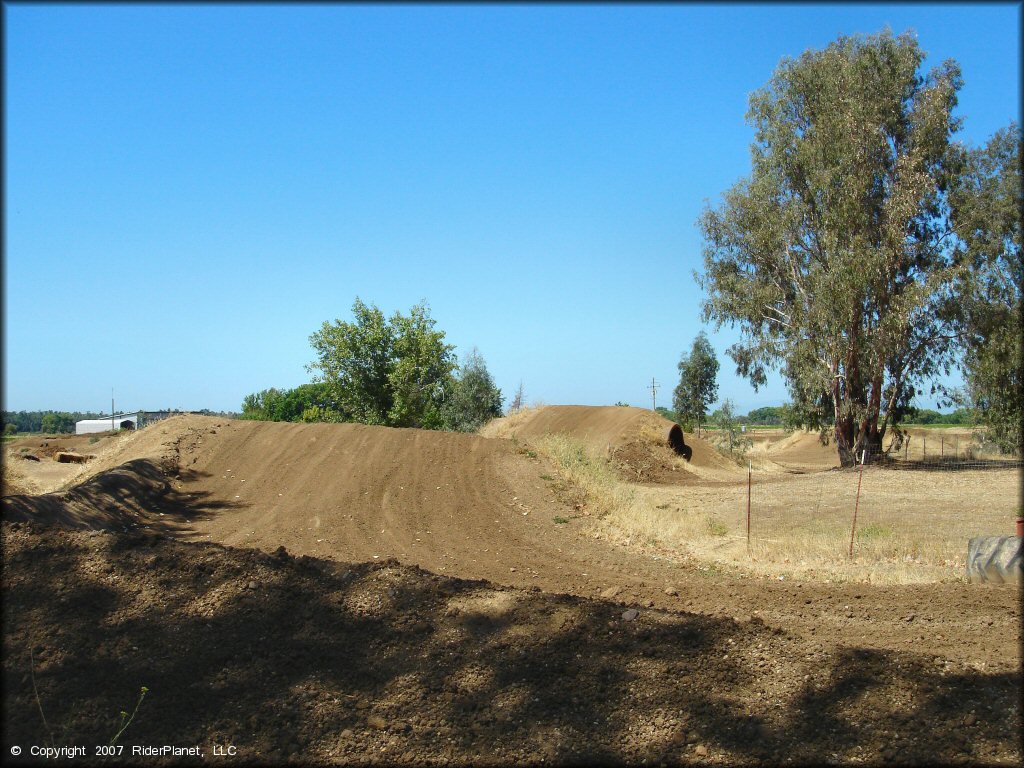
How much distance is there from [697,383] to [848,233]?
2870 centimetres

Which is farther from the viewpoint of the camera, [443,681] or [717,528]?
[717,528]

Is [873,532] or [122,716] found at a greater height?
[122,716]

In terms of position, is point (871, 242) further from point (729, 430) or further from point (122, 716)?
point (122, 716)

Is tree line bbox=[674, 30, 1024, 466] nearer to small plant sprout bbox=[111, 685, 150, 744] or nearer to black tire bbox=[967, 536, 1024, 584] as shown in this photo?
black tire bbox=[967, 536, 1024, 584]

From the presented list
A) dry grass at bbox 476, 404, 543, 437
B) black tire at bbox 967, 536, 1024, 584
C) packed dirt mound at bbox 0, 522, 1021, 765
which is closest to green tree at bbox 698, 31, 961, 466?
dry grass at bbox 476, 404, 543, 437

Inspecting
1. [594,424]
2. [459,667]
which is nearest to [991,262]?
[594,424]

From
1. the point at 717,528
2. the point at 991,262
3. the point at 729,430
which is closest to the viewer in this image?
the point at 717,528

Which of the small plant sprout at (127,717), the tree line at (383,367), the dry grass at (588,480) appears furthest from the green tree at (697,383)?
the small plant sprout at (127,717)

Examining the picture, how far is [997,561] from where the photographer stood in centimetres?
780

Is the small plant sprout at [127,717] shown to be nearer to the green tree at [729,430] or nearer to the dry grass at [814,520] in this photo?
the dry grass at [814,520]

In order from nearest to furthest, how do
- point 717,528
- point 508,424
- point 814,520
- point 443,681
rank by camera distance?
1. point 443,681
2. point 717,528
3. point 814,520
4. point 508,424

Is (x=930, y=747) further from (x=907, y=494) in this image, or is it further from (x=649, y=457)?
(x=649, y=457)

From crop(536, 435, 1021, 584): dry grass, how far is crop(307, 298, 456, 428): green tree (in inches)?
709

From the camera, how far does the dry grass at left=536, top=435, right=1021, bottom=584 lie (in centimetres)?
1018
